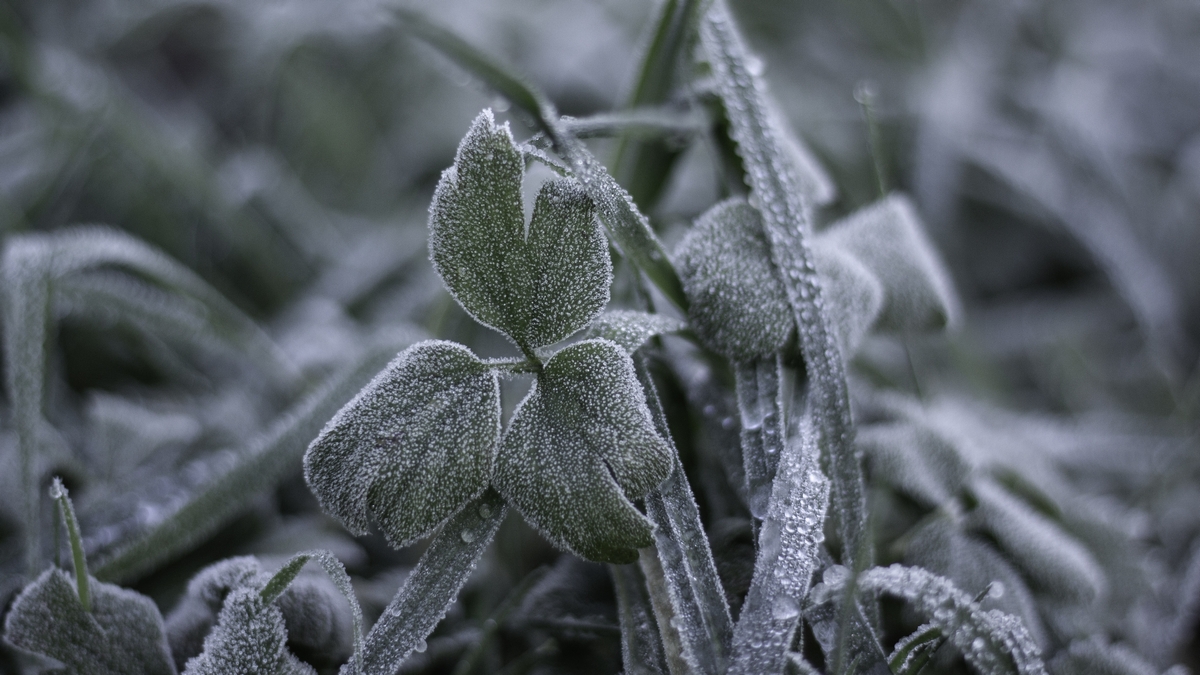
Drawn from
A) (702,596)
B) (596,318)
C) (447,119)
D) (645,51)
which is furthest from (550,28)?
(702,596)

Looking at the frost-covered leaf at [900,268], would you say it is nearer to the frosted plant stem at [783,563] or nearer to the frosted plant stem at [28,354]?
the frosted plant stem at [783,563]

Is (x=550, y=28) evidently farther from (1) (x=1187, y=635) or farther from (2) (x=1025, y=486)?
(1) (x=1187, y=635)

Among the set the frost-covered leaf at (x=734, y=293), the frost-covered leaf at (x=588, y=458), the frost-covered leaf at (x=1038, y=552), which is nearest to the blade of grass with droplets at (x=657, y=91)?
the frost-covered leaf at (x=734, y=293)

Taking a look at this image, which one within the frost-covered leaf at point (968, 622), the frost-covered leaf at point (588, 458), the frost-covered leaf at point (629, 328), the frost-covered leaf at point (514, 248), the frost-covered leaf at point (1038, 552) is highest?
the frost-covered leaf at point (514, 248)

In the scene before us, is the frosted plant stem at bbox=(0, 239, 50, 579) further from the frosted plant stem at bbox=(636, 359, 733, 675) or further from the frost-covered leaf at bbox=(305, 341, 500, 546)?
the frosted plant stem at bbox=(636, 359, 733, 675)

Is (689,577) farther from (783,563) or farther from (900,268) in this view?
(900,268)

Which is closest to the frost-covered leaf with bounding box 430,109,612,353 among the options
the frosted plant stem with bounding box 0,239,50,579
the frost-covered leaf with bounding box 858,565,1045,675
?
the frost-covered leaf with bounding box 858,565,1045,675
